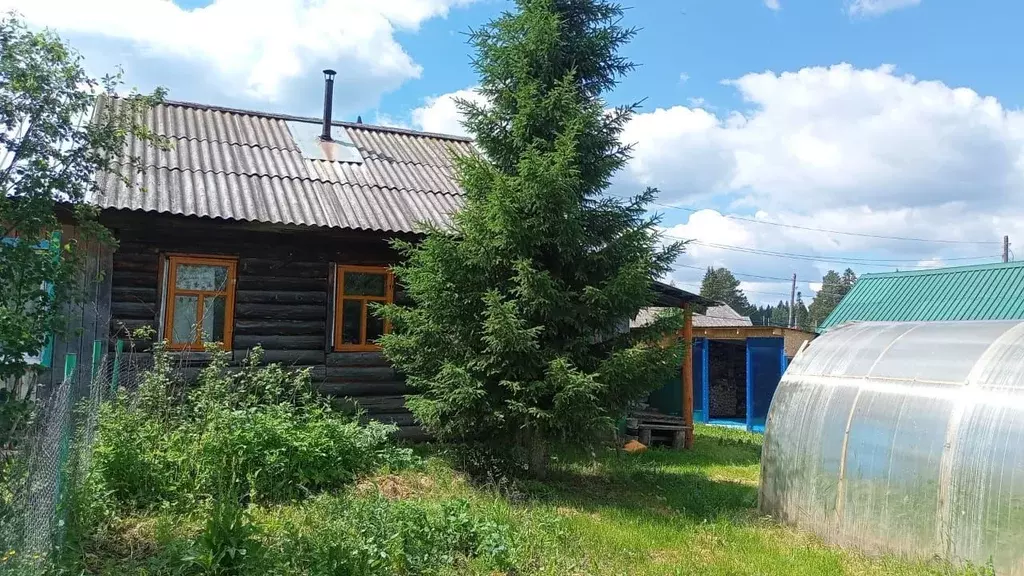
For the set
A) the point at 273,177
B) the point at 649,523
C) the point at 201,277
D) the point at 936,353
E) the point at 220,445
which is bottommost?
the point at 649,523

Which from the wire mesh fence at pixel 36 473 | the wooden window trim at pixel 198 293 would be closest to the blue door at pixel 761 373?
the wooden window trim at pixel 198 293

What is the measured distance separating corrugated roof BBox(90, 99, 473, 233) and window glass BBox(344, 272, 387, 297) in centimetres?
86

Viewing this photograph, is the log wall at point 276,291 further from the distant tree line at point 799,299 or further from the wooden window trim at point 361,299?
the distant tree line at point 799,299

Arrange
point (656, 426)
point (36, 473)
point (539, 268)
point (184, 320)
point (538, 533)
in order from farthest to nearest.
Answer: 1. point (656, 426)
2. point (184, 320)
3. point (539, 268)
4. point (538, 533)
5. point (36, 473)

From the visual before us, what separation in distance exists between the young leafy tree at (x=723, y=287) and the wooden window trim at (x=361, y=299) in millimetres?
72403

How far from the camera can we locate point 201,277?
376 inches

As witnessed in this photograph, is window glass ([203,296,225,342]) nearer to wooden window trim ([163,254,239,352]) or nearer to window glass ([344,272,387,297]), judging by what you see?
wooden window trim ([163,254,239,352])

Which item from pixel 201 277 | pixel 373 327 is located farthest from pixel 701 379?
pixel 201 277

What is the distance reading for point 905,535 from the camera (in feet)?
19.9

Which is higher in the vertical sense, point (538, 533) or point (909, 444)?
point (909, 444)

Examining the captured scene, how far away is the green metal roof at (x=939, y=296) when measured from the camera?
14469mm

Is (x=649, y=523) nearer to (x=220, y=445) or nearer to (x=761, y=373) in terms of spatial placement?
(x=220, y=445)

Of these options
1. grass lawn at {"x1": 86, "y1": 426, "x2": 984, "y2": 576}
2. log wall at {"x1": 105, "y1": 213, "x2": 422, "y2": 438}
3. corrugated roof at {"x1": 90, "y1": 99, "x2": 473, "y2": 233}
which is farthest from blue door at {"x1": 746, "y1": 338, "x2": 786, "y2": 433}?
log wall at {"x1": 105, "y1": 213, "x2": 422, "y2": 438}

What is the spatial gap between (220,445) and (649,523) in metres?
4.26
